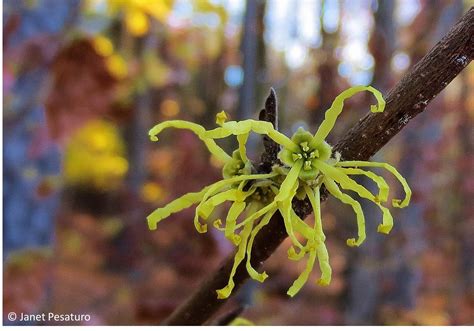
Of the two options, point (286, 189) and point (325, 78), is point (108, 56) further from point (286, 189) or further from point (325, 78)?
point (286, 189)

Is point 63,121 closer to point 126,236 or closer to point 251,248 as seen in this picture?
point 251,248

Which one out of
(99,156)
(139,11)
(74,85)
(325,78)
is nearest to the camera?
(74,85)

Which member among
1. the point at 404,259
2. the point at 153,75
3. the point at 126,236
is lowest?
the point at 126,236

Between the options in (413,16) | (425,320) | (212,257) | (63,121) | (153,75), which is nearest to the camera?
(63,121)

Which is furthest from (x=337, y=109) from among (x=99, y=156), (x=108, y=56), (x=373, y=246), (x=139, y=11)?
(x=99, y=156)

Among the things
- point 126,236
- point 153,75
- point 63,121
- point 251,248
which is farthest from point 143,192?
point 251,248

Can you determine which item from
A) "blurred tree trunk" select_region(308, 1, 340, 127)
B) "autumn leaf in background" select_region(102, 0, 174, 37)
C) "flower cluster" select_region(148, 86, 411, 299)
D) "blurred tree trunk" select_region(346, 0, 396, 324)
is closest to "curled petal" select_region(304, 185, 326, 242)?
"flower cluster" select_region(148, 86, 411, 299)

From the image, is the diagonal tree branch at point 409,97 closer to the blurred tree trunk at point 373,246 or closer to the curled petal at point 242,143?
the curled petal at point 242,143

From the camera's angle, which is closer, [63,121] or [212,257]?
[63,121]
